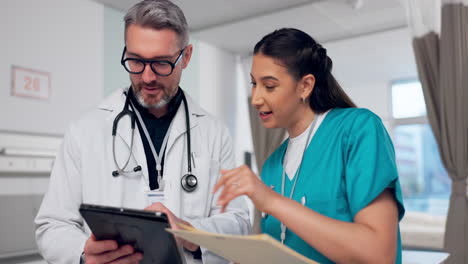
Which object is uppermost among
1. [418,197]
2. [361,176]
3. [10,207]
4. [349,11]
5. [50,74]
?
[349,11]

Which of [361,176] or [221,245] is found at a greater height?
[361,176]

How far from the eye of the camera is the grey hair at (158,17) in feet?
4.48

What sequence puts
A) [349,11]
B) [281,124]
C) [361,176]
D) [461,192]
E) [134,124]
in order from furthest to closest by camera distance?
[349,11] → [461,192] → [134,124] → [281,124] → [361,176]

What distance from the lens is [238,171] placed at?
2.88 ft

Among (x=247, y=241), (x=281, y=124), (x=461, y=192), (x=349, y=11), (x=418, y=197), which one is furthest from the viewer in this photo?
(x=418, y=197)

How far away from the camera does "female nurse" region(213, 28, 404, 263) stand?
2.93 feet

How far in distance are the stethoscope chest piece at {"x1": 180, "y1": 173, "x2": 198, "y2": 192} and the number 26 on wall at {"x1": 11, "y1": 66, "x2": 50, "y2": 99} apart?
2.31 meters

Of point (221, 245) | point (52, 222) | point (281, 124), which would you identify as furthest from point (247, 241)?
point (52, 222)

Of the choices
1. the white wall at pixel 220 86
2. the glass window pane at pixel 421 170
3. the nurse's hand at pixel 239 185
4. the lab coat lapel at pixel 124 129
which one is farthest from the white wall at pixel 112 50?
the glass window pane at pixel 421 170

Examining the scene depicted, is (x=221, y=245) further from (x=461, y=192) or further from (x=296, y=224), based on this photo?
(x=461, y=192)

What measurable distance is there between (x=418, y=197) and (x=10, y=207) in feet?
25.7

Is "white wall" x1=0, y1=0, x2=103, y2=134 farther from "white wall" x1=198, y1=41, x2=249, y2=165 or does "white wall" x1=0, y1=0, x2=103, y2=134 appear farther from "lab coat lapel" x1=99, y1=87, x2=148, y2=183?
"lab coat lapel" x1=99, y1=87, x2=148, y2=183

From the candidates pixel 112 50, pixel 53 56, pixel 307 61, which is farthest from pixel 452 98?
pixel 53 56

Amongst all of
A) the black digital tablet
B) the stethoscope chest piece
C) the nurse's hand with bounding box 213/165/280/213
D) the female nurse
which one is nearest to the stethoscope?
the stethoscope chest piece
